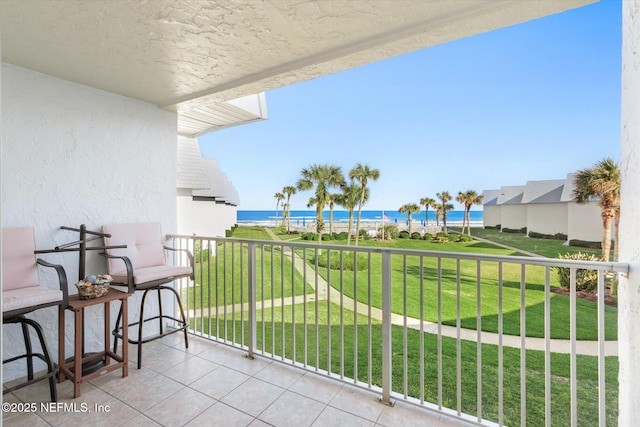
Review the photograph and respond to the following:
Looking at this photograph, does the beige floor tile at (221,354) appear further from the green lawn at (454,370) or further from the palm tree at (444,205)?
the palm tree at (444,205)

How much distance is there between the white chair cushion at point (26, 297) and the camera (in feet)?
6.40

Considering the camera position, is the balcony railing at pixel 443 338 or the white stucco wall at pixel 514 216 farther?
the white stucco wall at pixel 514 216

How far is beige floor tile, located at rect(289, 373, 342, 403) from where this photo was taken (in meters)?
2.29

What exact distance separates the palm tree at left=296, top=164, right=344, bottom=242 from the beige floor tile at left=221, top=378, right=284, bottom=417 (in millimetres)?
14227

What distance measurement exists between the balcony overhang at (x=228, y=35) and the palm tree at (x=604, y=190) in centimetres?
322

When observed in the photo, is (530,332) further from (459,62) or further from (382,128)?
(382,128)

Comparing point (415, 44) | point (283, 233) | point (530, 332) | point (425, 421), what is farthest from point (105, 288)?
point (283, 233)

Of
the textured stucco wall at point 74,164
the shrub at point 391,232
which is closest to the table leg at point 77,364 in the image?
the textured stucco wall at point 74,164

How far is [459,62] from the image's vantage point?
15.8 m

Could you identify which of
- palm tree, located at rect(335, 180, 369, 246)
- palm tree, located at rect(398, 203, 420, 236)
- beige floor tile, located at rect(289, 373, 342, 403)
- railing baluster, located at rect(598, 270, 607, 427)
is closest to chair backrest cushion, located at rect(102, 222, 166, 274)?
beige floor tile, located at rect(289, 373, 342, 403)

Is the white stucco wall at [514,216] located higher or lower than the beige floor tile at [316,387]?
higher

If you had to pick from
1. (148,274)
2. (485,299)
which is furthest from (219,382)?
(485,299)

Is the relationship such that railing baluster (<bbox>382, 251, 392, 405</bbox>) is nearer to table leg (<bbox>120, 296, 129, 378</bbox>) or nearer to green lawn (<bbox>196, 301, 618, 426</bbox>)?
green lawn (<bbox>196, 301, 618, 426</bbox>)

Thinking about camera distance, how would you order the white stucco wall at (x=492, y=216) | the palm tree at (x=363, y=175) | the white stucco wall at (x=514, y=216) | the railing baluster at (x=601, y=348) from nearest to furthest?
1. the railing baluster at (x=601, y=348)
2. the white stucco wall at (x=514, y=216)
3. the white stucco wall at (x=492, y=216)
4. the palm tree at (x=363, y=175)
